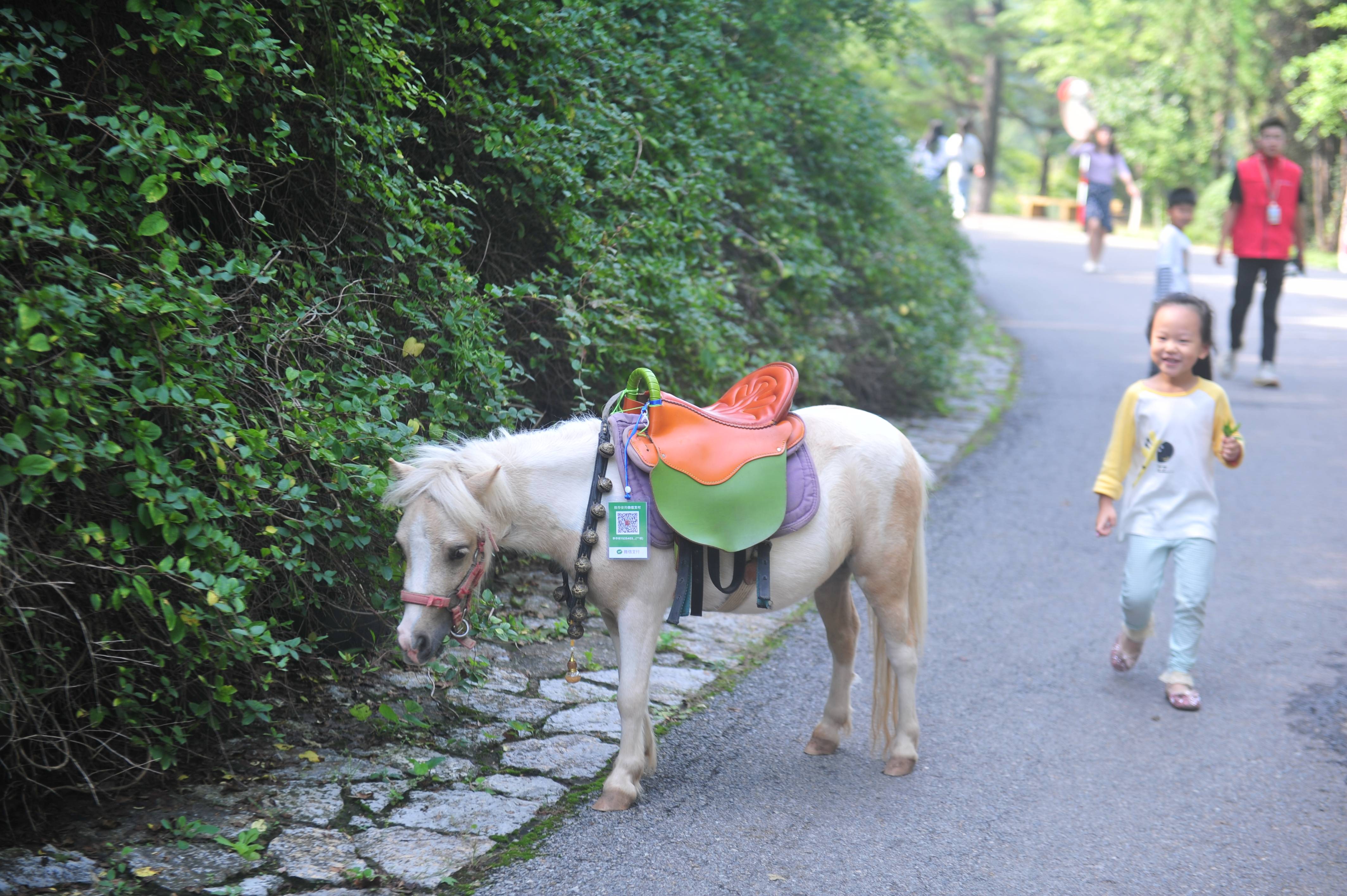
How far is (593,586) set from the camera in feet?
11.4

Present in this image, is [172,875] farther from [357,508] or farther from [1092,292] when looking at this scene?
[1092,292]

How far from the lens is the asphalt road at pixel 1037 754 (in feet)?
10.8

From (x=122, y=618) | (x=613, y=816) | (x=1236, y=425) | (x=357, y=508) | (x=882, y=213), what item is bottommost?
(x=613, y=816)

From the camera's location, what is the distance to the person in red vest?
396 inches

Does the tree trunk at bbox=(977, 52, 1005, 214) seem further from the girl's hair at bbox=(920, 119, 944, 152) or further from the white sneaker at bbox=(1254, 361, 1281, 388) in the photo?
the white sneaker at bbox=(1254, 361, 1281, 388)

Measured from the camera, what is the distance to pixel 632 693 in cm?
347

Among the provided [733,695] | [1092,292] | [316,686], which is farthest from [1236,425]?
[1092,292]

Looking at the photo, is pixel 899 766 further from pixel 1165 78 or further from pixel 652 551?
pixel 1165 78

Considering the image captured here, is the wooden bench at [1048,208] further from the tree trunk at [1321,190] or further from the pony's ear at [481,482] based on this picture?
the pony's ear at [481,482]

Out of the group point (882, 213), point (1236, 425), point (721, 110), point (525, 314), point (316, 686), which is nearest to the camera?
point (316, 686)

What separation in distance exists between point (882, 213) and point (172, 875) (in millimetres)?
7887

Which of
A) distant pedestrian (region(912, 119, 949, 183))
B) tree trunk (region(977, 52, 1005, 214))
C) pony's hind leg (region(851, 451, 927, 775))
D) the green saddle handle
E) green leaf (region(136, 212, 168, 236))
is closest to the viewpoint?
green leaf (region(136, 212, 168, 236))

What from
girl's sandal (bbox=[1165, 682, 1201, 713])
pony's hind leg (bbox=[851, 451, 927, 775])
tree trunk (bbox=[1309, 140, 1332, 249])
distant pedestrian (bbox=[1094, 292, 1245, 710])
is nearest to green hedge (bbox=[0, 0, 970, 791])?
pony's hind leg (bbox=[851, 451, 927, 775])

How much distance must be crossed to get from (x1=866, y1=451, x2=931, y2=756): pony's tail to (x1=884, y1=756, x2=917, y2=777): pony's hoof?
62 mm
